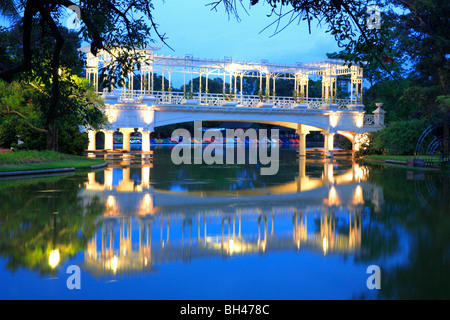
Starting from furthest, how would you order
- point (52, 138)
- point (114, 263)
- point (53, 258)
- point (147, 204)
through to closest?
1. point (52, 138)
2. point (147, 204)
3. point (53, 258)
4. point (114, 263)

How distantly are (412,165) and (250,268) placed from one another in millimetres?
27770

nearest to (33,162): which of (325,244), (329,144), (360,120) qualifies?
(325,244)

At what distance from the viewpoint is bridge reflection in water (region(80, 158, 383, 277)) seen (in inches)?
328

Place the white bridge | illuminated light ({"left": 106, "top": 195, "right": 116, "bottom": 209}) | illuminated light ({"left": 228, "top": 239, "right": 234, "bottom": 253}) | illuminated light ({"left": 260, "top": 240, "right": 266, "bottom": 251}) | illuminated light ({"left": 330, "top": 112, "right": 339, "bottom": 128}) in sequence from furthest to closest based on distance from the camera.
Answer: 1. illuminated light ({"left": 330, "top": 112, "right": 339, "bottom": 128})
2. the white bridge
3. illuminated light ({"left": 106, "top": 195, "right": 116, "bottom": 209})
4. illuminated light ({"left": 260, "top": 240, "right": 266, "bottom": 251})
5. illuminated light ({"left": 228, "top": 239, "right": 234, "bottom": 253})

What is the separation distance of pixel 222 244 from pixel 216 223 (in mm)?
2103

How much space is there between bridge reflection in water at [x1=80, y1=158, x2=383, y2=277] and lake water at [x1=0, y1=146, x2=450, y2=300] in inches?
1.2

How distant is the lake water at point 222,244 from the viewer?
6.39m

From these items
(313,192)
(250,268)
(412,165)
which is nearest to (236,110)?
(412,165)

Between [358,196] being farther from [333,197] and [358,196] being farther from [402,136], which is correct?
[402,136]

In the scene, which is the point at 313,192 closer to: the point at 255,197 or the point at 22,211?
the point at 255,197

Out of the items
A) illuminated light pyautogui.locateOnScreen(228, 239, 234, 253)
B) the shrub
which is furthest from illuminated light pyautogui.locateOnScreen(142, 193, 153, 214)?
the shrub

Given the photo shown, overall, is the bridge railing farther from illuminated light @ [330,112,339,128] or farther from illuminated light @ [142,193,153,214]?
illuminated light @ [142,193,153,214]

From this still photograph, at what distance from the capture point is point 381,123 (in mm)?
46312

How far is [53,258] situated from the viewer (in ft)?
25.5
